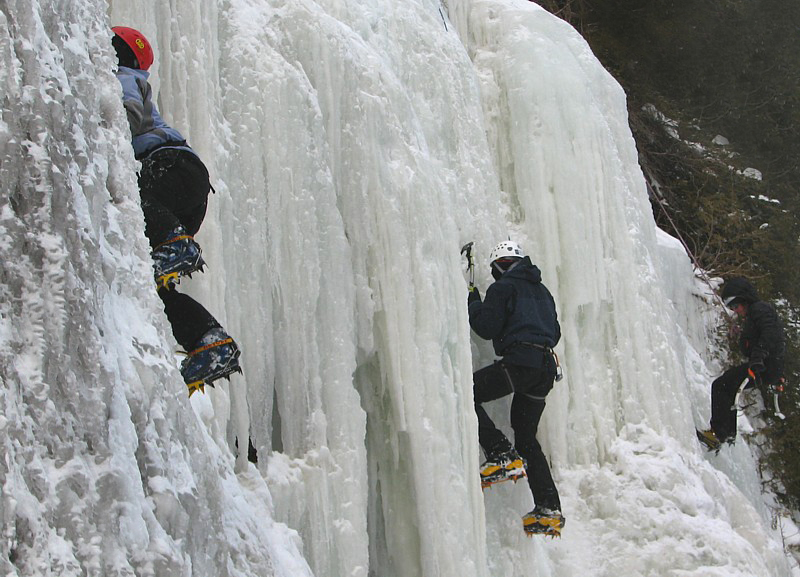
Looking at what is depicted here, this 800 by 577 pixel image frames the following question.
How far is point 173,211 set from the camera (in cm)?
320

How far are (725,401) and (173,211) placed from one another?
611 centimetres

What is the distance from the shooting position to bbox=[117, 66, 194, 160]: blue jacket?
3111 mm

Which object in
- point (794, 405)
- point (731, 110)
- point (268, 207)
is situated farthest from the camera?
point (731, 110)

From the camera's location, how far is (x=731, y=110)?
12.6 meters

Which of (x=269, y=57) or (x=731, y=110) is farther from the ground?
(x=731, y=110)

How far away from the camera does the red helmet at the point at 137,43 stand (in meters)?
3.25

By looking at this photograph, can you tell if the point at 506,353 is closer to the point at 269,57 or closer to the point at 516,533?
the point at 516,533

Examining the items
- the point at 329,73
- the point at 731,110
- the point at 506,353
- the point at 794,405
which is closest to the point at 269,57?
the point at 329,73

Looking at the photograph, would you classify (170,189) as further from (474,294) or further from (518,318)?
(474,294)

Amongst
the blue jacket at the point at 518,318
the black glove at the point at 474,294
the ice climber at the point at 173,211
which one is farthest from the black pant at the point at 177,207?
the black glove at the point at 474,294

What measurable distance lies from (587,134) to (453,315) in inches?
105

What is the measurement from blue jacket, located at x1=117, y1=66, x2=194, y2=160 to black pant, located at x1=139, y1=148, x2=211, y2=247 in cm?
4

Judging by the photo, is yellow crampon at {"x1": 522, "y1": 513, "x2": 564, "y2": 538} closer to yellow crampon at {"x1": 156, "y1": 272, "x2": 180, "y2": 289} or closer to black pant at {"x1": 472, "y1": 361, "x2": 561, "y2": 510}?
black pant at {"x1": 472, "y1": 361, "x2": 561, "y2": 510}

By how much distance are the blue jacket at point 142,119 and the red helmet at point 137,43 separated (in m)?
0.05
